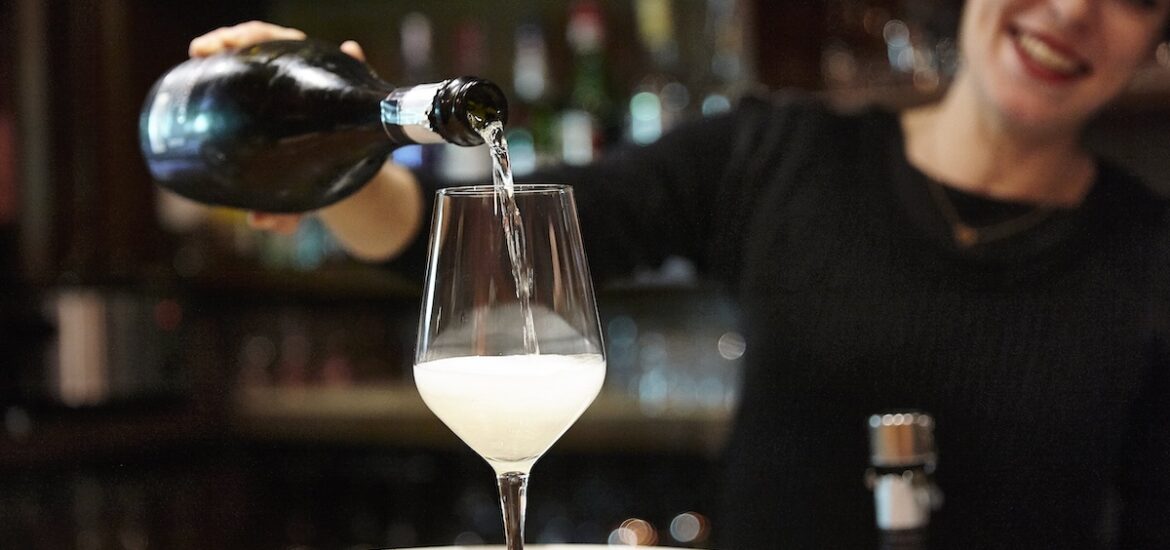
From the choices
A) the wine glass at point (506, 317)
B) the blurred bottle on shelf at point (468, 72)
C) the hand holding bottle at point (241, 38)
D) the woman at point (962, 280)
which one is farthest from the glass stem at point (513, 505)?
the blurred bottle on shelf at point (468, 72)

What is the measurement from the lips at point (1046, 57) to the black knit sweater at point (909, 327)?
6.8 inches

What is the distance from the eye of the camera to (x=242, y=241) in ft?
8.14

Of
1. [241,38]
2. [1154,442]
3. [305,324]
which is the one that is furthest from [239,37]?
[305,324]

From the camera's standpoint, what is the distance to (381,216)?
4.03 ft

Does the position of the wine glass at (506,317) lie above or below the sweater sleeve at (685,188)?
below

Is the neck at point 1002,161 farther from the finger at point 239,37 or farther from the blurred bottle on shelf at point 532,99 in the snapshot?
the blurred bottle on shelf at point 532,99

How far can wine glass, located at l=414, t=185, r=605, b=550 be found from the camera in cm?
80

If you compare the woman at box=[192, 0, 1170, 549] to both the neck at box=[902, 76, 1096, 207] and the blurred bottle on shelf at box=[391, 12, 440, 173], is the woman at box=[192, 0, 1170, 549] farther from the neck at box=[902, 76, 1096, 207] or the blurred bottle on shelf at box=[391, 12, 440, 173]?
the blurred bottle on shelf at box=[391, 12, 440, 173]

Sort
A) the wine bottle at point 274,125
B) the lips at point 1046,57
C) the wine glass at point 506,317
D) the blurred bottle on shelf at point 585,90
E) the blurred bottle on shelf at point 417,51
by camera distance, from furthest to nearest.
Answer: the blurred bottle on shelf at point 417,51 → the blurred bottle on shelf at point 585,90 → the lips at point 1046,57 → the wine bottle at point 274,125 → the wine glass at point 506,317

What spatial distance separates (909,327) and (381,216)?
58 centimetres

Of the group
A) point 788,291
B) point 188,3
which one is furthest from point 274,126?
point 188,3

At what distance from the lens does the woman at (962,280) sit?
4.43 feet

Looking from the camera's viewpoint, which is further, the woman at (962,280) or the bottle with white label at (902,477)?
the woman at (962,280)

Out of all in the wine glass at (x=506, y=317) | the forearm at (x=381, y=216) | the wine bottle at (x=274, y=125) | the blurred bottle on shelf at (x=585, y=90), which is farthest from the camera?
the blurred bottle on shelf at (x=585, y=90)
